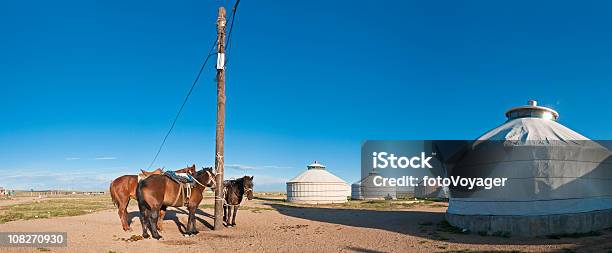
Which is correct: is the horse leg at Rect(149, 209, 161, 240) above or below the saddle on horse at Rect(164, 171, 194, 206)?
below

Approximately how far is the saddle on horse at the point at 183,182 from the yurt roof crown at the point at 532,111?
12882 mm

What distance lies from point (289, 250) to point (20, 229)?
27.0ft

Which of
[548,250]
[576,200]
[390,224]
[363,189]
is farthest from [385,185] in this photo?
[548,250]

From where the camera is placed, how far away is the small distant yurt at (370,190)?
45.6 meters

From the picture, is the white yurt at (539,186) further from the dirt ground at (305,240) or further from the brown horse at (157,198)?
the brown horse at (157,198)

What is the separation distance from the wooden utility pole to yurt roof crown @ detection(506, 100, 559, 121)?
11.6 metres

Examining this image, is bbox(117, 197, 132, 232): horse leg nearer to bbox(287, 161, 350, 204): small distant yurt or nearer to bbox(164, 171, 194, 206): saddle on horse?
bbox(164, 171, 194, 206): saddle on horse

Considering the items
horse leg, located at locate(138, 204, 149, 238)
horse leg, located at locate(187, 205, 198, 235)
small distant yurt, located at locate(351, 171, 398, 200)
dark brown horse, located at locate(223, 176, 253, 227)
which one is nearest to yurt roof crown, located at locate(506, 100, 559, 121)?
dark brown horse, located at locate(223, 176, 253, 227)

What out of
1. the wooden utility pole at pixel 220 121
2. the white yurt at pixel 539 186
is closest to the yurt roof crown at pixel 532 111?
the white yurt at pixel 539 186

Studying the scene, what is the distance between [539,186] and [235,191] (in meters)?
10.4

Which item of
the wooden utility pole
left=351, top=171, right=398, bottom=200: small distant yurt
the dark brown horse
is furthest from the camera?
left=351, top=171, right=398, bottom=200: small distant yurt

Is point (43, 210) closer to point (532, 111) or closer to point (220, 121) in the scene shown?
point (220, 121)

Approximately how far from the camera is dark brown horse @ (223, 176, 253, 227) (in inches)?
606

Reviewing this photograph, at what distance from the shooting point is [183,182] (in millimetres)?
12789
